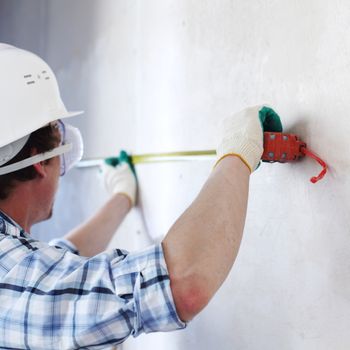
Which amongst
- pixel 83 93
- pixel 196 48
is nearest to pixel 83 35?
pixel 83 93

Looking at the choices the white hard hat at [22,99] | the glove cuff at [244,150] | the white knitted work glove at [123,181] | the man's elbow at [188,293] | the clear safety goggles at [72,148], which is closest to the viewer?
the man's elbow at [188,293]

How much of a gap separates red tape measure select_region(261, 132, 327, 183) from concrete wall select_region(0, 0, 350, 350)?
0.03 m

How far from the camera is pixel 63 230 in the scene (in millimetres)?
2279

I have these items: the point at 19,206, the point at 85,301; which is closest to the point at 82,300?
the point at 85,301

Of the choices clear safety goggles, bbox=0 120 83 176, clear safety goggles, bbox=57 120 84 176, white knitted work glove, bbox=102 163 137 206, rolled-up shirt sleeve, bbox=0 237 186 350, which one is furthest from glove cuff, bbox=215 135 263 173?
white knitted work glove, bbox=102 163 137 206

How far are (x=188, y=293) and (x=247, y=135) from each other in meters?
0.35

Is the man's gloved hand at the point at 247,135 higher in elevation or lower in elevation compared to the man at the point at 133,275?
higher

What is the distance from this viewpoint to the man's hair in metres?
1.12

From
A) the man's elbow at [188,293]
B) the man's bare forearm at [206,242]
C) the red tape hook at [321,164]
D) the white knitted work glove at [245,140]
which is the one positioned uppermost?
A: the white knitted work glove at [245,140]

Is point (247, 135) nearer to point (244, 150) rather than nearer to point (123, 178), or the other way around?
point (244, 150)

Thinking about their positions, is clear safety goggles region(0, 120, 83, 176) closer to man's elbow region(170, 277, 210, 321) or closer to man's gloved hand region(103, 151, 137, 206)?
man's gloved hand region(103, 151, 137, 206)

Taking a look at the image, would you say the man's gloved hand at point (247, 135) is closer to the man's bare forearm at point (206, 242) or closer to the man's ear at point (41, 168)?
the man's bare forearm at point (206, 242)

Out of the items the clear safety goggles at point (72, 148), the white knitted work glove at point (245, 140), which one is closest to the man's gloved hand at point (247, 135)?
the white knitted work glove at point (245, 140)

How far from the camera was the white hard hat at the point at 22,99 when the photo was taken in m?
1.09
